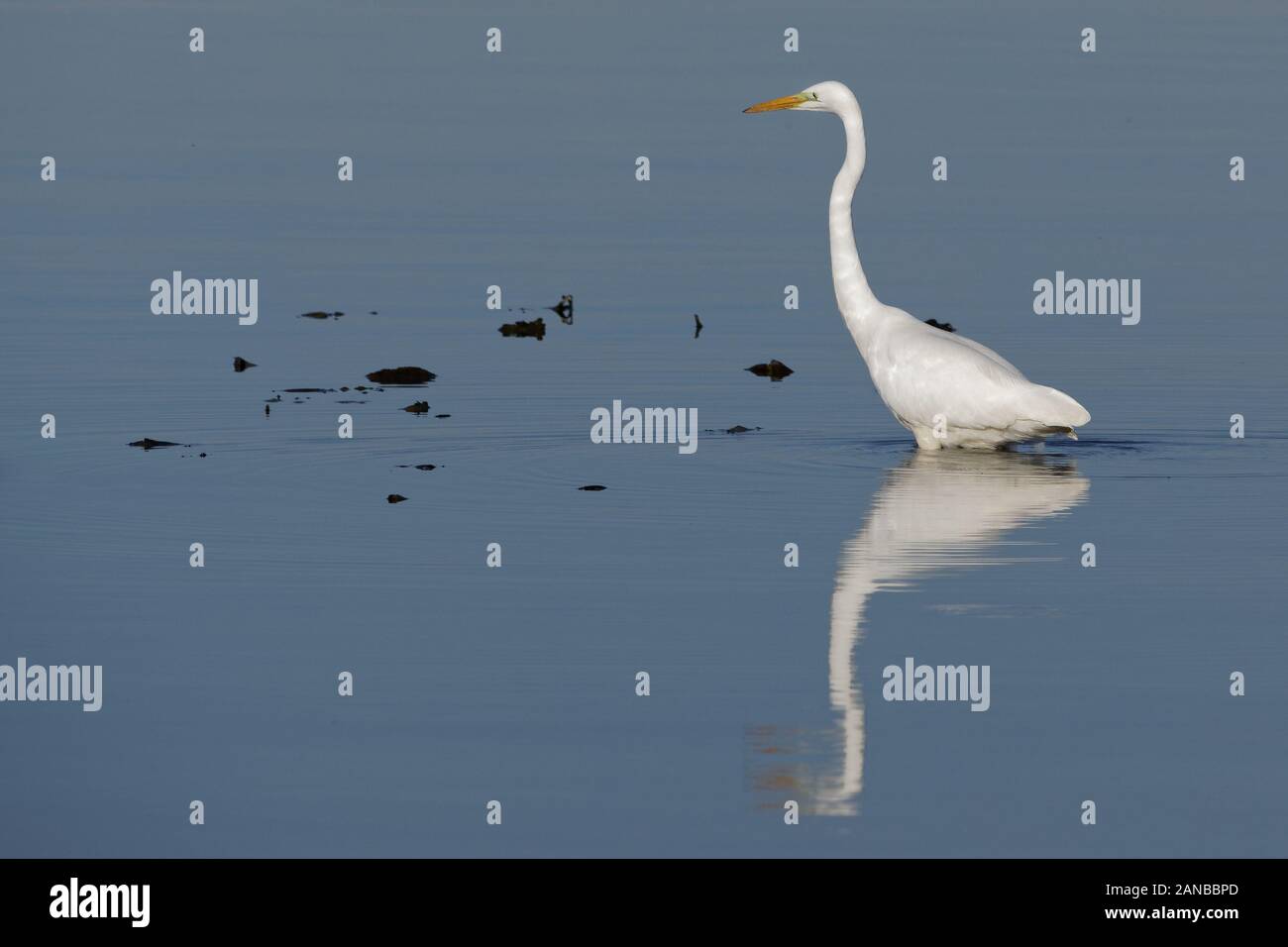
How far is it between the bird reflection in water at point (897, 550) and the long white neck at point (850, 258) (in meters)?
1.72

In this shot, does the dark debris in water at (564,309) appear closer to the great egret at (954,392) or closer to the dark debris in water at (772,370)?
the dark debris in water at (772,370)

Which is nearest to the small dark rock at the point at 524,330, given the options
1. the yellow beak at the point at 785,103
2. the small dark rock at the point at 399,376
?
the small dark rock at the point at 399,376

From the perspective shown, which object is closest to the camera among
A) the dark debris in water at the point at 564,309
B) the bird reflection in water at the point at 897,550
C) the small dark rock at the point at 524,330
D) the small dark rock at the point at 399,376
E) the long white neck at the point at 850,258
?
the bird reflection in water at the point at 897,550

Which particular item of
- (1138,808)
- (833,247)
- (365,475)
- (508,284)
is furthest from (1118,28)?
(1138,808)

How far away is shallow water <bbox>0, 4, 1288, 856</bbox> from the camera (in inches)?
462

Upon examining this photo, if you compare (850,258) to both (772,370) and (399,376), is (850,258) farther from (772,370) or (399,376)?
(399,376)

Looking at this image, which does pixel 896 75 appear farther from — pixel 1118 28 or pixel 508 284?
pixel 508 284

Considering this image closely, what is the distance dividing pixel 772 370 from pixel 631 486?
518cm

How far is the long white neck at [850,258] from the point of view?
22.5 metres

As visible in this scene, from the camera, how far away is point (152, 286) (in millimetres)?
27234

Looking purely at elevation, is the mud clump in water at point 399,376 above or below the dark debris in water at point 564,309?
below

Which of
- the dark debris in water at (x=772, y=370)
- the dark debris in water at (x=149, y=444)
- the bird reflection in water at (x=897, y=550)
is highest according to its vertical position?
the dark debris in water at (x=772, y=370)

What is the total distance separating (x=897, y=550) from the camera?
16.7 meters

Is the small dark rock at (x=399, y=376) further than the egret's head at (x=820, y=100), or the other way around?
the egret's head at (x=820, y=100)
